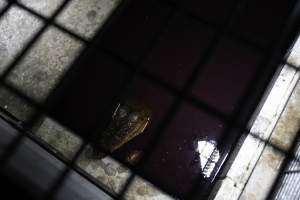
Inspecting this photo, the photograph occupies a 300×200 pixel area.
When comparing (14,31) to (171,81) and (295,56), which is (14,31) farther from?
(295,56)

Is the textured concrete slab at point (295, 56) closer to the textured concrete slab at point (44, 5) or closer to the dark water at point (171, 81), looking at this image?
the dark water at point (171, 81)

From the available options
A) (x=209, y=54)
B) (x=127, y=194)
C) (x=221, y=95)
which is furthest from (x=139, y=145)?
(x=209, y=54)

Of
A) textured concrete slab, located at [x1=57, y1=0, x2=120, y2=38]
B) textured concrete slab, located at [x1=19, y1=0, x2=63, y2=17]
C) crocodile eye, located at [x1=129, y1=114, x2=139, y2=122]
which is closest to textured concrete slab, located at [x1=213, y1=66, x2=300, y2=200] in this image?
crocodile eye, located at [x1=129, y1=114, x2=139, y2=122]

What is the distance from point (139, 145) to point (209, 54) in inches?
26.4

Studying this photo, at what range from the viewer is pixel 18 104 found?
6.25 ft

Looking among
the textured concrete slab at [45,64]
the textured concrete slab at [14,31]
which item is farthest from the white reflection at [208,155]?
the textured concrete slab at [14,31]

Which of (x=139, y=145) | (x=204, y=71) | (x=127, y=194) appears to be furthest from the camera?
(x=204, y=71)

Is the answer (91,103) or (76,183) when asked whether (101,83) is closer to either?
(91,103)

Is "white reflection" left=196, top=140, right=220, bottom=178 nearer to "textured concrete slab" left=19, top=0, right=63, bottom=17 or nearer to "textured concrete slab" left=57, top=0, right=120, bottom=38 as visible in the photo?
"textured concrete slab" left=57, top=0, right=120, bottom=38

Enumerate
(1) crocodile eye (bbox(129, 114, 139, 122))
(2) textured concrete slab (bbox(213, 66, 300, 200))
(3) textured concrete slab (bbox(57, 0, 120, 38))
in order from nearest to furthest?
1. (2) textured concrete slab (bbox(213, 66, 300, 200))
2. (1) crocodile eye (bbox(129, 114, 139, 122))
3. (3) textured concrete slab (bbox(57, 0, 120, 38))

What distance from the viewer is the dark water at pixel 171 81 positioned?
191cm

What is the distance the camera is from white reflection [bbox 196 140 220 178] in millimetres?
1920

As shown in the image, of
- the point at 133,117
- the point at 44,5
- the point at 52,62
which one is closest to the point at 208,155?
the point at 133,117

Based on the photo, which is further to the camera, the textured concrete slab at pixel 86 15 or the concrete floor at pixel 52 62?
the textured concrete slab at pixel 86 15
